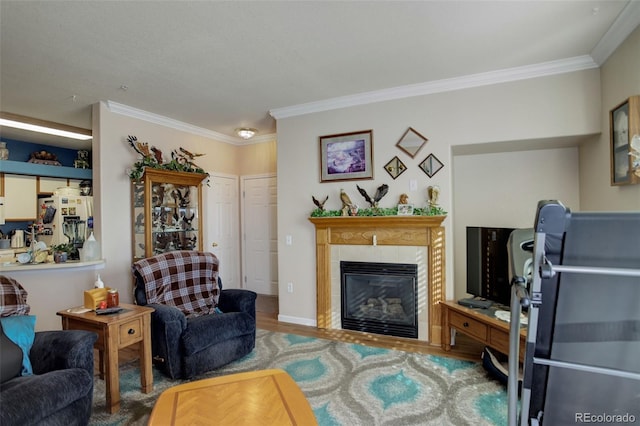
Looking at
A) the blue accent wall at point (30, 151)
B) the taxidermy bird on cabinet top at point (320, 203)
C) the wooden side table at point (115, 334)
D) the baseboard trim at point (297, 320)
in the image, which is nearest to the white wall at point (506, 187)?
the taxidermy bird on cabinet top at point (320, 203)

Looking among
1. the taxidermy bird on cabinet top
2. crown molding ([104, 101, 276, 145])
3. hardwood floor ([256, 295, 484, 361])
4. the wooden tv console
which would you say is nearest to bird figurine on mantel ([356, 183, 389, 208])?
the taxidermy bird on cabinet top

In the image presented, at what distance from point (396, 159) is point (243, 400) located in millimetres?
2728

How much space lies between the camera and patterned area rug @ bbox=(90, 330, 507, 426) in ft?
6.88

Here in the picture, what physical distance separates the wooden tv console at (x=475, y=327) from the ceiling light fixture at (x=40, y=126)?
5.33 metres

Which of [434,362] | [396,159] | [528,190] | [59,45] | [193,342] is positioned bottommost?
[434,362]

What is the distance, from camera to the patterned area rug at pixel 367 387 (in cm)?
210

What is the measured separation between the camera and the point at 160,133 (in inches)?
168

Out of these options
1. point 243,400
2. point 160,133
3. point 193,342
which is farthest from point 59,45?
point 243,400

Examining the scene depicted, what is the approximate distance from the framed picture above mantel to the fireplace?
103 cm

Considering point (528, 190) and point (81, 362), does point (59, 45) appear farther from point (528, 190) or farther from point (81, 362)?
point (528, 190)

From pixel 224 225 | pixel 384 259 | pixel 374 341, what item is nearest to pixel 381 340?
pixel 374 341

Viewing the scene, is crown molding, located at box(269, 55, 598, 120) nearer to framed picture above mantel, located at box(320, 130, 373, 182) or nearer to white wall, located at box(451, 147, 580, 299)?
framed picture above mantel, located at box(320, 130, 373, 182)

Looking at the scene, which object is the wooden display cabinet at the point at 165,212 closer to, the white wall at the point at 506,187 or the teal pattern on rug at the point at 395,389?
the teal pattern on rug at the point at 395,389

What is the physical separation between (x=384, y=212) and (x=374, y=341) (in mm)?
1374
